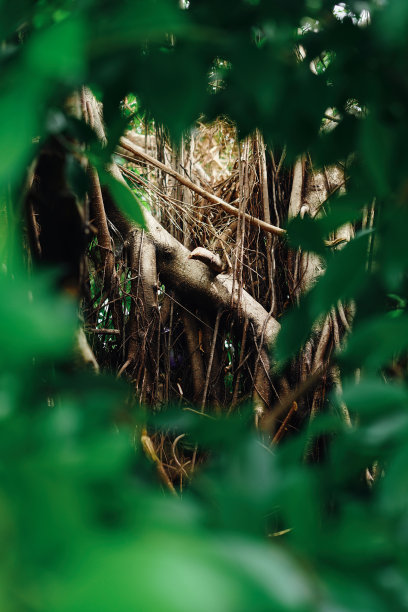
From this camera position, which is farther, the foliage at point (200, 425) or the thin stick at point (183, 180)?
the thin stick at point (183, 180)

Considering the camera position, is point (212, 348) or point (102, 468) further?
point (212, 348)

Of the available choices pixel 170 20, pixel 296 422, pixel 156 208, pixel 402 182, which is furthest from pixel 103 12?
pixel 156 208

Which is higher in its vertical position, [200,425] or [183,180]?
[183,180]

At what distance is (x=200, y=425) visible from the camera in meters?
0.34

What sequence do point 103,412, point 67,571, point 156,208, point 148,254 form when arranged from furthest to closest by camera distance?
point 156,208
point 148,254
point 103,412
point 67,571

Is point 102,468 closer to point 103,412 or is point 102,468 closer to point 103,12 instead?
point 103,412

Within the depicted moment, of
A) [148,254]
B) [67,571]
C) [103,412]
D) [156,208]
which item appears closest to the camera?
[67,571]

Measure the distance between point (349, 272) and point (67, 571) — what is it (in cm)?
26

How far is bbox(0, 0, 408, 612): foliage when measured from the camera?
17cm

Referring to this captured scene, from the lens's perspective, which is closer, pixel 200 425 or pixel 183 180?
pixel 200 425

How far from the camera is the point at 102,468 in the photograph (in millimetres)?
198

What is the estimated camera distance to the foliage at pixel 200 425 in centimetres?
17

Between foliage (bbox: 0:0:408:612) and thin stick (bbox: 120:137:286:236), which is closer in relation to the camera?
foliage (bbox: 0:0:408:612)

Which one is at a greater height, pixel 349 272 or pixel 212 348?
pixel 349 272
